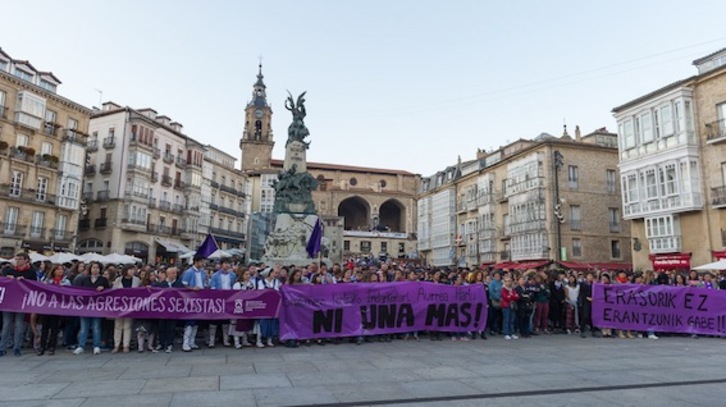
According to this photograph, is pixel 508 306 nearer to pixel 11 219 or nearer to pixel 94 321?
pixel 94 321

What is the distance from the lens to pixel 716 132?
27578 mm

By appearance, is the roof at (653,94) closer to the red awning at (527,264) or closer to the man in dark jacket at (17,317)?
the red awning at (527,264)

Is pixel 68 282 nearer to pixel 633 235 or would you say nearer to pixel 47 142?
pixel 633 235

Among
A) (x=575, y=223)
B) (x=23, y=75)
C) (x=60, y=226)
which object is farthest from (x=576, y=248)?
(x=23, y=75)

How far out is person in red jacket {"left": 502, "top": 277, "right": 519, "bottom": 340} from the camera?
43.1ft

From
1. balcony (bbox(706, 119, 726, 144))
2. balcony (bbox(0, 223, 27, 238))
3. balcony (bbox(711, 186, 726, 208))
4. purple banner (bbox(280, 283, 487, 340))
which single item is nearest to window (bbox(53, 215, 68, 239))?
balcony (bbox(0, 223, 27, 238))

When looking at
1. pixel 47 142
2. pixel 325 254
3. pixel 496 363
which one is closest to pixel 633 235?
pixel 325 254

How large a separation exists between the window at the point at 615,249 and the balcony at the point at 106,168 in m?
48.3

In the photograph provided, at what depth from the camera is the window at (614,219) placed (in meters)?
41.3

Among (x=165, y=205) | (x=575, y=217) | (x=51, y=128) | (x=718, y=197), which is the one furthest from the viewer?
(x=165, y=205)

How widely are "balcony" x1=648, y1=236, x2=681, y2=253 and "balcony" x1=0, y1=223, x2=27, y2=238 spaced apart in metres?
46.0

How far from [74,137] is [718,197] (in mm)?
49818

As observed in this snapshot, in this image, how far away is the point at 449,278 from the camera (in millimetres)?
14602

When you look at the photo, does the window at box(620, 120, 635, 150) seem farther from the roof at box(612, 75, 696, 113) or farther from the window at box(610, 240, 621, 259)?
the window at box(610, 240, 621, 259)
